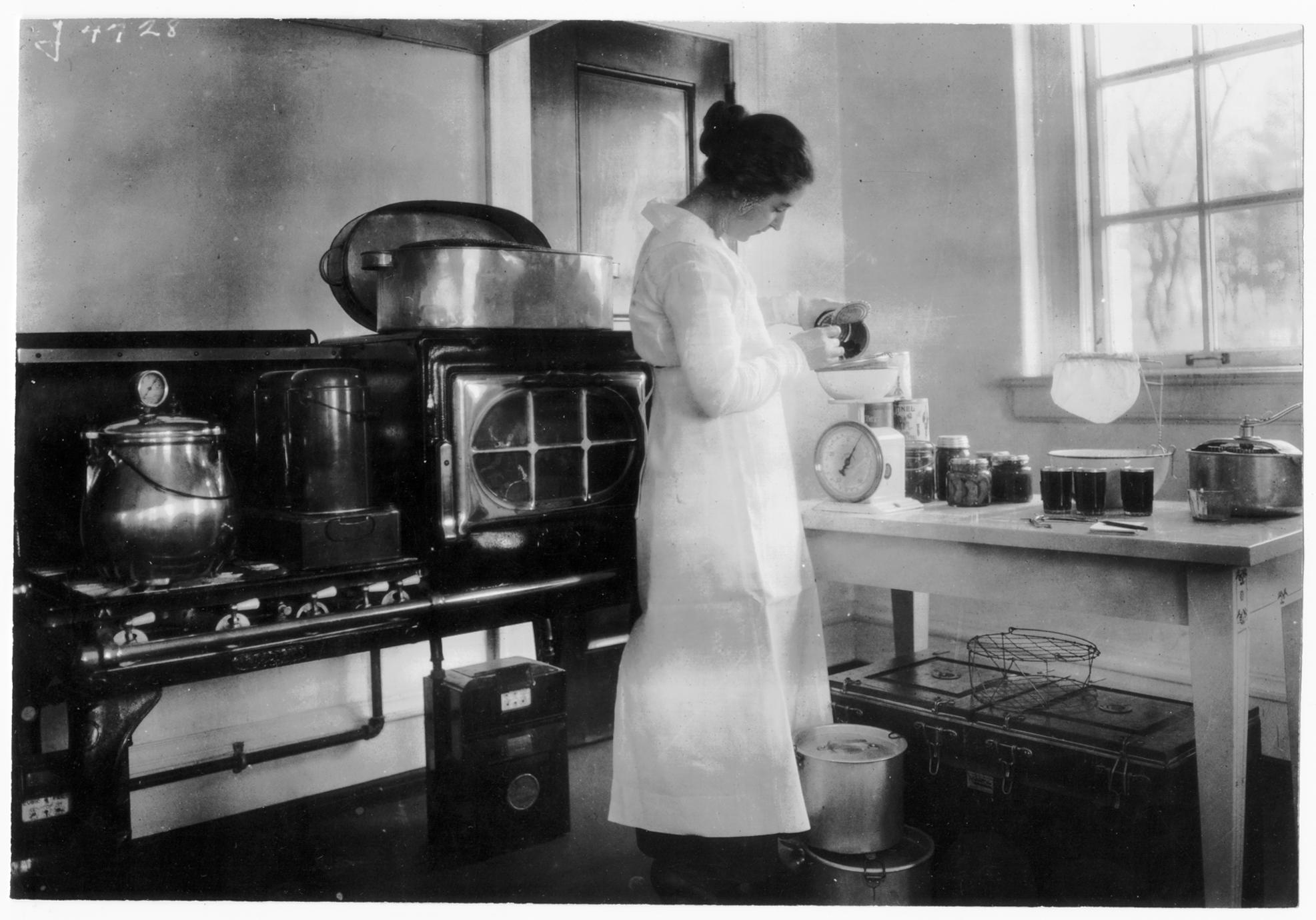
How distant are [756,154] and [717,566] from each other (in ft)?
2.89

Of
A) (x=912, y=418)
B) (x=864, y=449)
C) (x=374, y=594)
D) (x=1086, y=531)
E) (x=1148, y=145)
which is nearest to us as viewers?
(x=374, y=594)

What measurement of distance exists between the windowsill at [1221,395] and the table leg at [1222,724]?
112 centimetres

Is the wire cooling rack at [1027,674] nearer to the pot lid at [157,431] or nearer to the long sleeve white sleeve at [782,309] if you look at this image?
the long sleeve white sleeve at [782,309]

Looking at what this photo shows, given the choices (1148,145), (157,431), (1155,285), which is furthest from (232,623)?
(1148,145)

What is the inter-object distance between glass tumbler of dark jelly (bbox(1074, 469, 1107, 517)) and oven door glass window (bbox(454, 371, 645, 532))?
1.06 m

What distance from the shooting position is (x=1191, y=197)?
3.42 meters

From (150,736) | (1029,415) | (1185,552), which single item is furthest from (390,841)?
(1029,415)

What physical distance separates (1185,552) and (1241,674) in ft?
0.85

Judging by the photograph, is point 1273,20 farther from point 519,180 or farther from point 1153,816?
point 519,180

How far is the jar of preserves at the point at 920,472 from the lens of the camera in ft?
9.93

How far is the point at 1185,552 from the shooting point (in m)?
2.18

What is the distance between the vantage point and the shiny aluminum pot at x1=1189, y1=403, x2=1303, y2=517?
2.40 metres

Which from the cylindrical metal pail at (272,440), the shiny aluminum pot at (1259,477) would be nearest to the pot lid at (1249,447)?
the shiny aluminum pot at (1259,477)

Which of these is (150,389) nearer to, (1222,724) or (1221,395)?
(1222,724)
